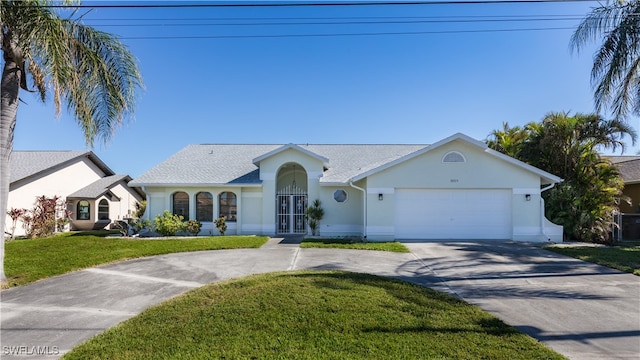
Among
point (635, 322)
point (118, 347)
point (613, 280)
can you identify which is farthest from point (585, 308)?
point (118, 347)

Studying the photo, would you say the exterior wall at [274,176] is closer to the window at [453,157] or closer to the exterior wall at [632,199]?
A: the window at [453,157]

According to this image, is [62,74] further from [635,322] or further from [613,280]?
[613,280]

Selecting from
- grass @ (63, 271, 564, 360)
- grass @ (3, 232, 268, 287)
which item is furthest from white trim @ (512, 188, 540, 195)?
grass @ (3, 232, 268, 287)

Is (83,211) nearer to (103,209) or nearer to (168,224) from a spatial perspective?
(103,209)

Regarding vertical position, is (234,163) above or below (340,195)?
above

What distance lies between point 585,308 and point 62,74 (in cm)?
1283

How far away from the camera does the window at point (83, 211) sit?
72.2 feet

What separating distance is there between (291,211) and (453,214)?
878 centimetres

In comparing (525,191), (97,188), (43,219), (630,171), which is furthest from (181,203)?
(630,171)

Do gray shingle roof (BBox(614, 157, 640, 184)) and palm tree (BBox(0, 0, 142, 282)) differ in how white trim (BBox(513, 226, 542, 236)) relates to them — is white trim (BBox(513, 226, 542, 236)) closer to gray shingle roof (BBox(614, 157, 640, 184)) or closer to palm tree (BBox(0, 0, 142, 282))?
gray shingle roof (BBox(614, 157, 640, 184))

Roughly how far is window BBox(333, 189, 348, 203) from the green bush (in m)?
8.46

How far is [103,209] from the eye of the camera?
73.3 feet

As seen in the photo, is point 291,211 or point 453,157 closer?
point 453,157

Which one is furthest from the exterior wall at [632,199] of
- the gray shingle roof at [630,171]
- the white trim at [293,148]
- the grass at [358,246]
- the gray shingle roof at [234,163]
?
the white trim at [293,148]
